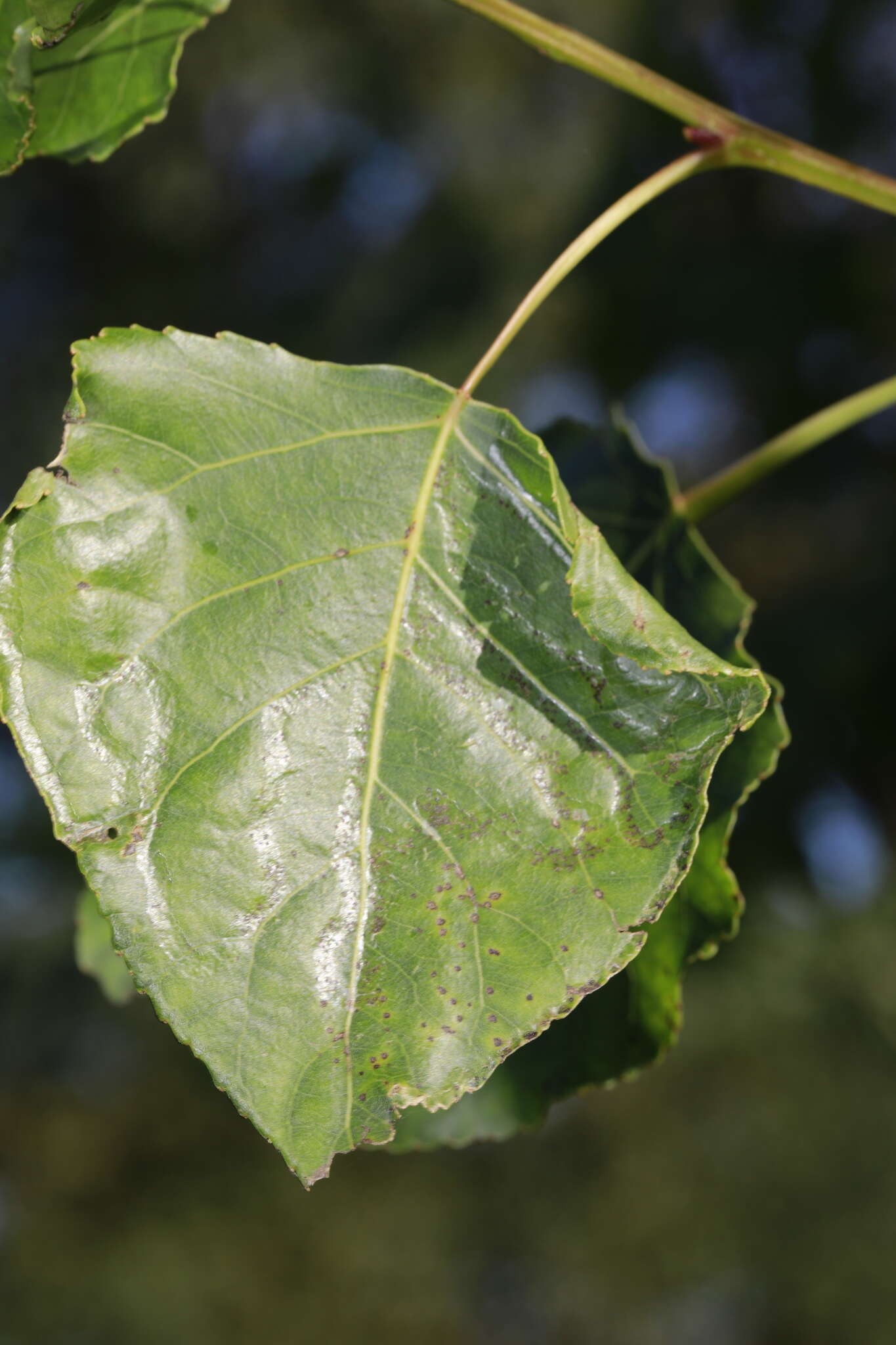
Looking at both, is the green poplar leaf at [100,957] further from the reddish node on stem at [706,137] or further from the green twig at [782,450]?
the reddish node on stem at [706,137]

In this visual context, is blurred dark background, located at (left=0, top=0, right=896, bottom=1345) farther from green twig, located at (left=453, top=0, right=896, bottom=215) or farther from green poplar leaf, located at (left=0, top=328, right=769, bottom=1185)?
green poplar leaf, located at (left=0, top=328, right=769, bottom=1185)

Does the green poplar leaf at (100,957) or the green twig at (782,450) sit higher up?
the green twig at (782,450)

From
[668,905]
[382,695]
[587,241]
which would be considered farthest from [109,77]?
[668,905]

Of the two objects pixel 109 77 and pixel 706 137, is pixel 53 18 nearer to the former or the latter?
pixel 109 77

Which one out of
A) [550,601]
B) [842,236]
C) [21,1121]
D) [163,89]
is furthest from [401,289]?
[21,1121]

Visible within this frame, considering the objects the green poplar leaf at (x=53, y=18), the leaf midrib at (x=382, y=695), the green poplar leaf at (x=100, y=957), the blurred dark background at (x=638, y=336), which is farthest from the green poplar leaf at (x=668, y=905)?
the blurred dark background at (x=638, y=336)

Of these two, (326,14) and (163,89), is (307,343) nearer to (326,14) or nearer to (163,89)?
(326,14)
